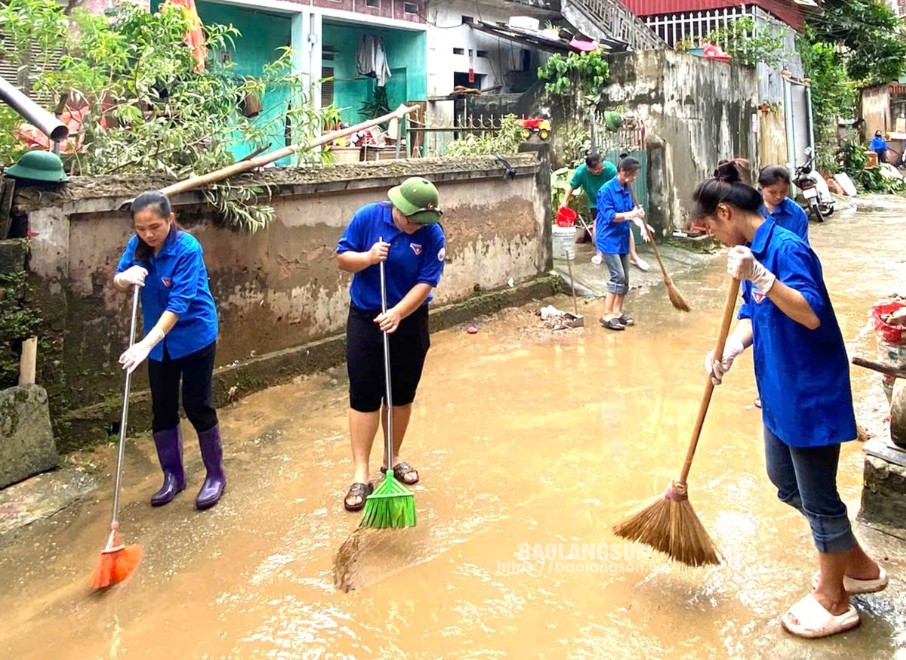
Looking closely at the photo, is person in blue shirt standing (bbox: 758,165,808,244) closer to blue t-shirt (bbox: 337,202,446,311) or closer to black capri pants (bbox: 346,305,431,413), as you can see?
blue t-shirt (bbox: 337,202,446,311)

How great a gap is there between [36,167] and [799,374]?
3908mm

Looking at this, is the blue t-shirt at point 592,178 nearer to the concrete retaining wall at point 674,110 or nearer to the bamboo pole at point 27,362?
the concrete retaining wall at point 674,110

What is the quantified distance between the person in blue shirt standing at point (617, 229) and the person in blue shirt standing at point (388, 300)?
3652 mm

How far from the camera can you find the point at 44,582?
10.5 ft

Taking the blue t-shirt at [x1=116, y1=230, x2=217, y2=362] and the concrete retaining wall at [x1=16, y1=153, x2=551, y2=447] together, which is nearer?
the blue t-shirt at [x1=116, y1=230, x2=217, y2=362]

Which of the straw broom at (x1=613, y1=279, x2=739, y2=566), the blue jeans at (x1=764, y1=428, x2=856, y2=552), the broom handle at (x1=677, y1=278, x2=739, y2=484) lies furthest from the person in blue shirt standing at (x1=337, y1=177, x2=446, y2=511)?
the blue jeans at (x1=764, y1=428, x2=856, y2=552)

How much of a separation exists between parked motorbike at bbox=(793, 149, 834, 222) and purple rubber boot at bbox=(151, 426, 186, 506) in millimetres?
14071

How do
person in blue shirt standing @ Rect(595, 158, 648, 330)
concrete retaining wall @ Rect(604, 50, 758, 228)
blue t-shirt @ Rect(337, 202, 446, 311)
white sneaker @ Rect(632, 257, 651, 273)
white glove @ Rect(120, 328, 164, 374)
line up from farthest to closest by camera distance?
1. concrete retaining wall @ Rect(604, 50, 758, 228)
2. white sneaker @ Rect(632, 257, 651, 273)
3. person in blue shirt standing @ Rect(595, 158, 648, 330)
4. blue t-shirt @ Rect(337, 202, 446, 311)
5. white glove @ Rect(120, 328, 164, 374)

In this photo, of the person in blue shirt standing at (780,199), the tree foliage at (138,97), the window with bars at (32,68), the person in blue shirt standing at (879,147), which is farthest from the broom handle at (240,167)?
the person in blue shirt standing at (879,147)

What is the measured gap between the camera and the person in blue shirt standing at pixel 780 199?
4.75 m

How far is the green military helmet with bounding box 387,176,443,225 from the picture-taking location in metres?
3.51

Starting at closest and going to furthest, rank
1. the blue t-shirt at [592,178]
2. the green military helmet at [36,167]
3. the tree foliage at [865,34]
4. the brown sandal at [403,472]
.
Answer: the green military helmet at [36,167], the brown sandal at [403,472], the blue t-shirt at [592,178], the tree foliage at [865,34]

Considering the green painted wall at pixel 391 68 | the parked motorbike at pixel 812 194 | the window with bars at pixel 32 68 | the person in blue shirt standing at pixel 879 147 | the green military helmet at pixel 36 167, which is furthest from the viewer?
the person in blue shirt standing at pixel 879 147

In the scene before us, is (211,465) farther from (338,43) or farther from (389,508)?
(338,43)
